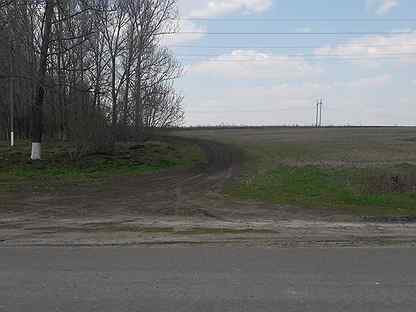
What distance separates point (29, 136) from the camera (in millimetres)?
38625

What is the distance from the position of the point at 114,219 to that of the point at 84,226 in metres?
1.18

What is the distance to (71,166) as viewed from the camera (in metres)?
23.8

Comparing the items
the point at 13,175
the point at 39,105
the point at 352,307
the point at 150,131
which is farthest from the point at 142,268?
the point at 150,131

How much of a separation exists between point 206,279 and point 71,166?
60.0 feet

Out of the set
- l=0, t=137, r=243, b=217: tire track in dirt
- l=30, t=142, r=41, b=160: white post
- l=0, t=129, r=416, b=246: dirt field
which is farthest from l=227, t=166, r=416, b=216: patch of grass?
l=30, t=142, r=41, b=160: white post

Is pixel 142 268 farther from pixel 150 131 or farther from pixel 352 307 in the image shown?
pixel 150 131

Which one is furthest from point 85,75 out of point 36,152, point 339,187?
point 339,187

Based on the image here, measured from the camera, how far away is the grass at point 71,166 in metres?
20.2

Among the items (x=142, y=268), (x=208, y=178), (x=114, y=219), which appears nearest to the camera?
(x=142, y=268)

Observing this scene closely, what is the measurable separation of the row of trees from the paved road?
1698 centimetres

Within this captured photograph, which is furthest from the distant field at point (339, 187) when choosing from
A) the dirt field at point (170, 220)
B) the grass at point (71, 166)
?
the grass at point (71, 166)

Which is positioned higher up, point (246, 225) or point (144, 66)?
point (144, 66)

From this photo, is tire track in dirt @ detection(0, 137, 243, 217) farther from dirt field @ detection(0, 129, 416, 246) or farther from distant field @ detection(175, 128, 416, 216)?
distant field @ detection(175, 128, 416, 216)

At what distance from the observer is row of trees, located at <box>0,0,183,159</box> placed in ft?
81.7
